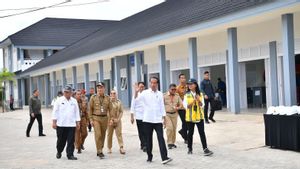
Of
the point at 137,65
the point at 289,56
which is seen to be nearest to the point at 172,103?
the point at 289,56

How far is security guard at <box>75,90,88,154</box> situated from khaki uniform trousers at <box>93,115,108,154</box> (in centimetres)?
106

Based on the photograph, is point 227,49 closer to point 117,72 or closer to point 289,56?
point 289,56

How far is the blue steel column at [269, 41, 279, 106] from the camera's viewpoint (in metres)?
17.7

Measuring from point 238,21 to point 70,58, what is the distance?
18708mm

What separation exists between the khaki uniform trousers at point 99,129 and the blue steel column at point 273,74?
31.5 feet

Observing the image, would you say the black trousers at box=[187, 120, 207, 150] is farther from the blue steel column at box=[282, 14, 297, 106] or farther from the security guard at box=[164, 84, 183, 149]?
the blue steel column at box=[282, 14, 297, 106]

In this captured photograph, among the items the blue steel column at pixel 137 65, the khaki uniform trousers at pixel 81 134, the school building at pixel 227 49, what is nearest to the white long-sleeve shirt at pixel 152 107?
the khaki uniform trousers at pixel 81 134

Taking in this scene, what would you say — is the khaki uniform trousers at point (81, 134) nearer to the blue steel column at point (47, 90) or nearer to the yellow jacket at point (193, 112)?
the yellow jacket at point (193, 112)

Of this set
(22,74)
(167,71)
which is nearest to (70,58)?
(167,71)

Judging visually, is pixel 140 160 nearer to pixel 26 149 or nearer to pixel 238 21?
pixel 26 149

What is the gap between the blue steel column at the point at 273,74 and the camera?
17734 millimetres

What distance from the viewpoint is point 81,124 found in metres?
11.4

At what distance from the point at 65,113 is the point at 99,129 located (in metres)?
0.86

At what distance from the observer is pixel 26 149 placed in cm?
1230
